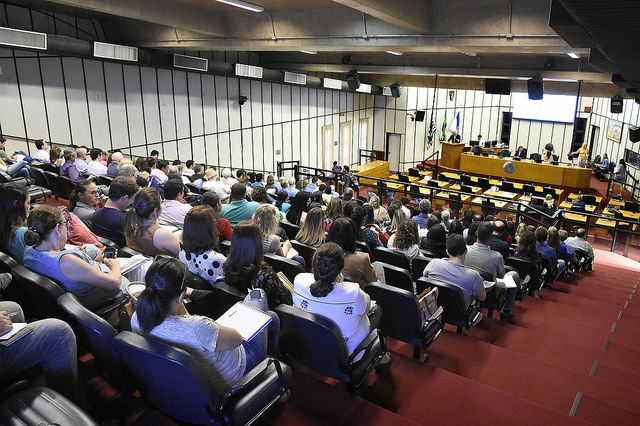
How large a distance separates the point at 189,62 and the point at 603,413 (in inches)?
398

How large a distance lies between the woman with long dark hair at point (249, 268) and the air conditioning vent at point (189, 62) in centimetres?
855

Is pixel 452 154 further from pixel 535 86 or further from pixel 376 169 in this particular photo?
pixel 535 86

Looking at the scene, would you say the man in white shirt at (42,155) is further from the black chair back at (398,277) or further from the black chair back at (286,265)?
the black chair back at (398,277)

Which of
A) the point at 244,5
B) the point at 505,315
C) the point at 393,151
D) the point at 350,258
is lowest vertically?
the point at 393,151

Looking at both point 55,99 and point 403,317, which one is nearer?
point 403,317

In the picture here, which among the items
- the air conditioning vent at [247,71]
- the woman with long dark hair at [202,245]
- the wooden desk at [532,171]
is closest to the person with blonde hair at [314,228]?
the woman with long dark hair at [202,245]

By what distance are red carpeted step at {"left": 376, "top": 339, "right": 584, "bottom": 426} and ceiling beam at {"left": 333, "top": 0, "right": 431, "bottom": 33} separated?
4.03m

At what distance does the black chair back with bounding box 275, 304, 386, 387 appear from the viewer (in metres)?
2.34

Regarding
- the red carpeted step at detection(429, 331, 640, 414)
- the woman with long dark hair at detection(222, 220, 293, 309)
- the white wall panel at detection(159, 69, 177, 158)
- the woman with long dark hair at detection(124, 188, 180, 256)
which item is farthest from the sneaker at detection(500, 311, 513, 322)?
the white wall panel at detection(159, 69, 177, 158)

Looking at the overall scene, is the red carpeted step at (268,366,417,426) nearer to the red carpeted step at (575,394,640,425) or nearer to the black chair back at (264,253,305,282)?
the black chair back at (264,253,305,282)

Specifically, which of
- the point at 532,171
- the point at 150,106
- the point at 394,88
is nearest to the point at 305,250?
the point at 150,106

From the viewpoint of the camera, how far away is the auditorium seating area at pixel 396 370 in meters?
2.01

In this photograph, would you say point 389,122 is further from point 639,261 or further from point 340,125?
point 639,261

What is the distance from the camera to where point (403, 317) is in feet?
9.75
